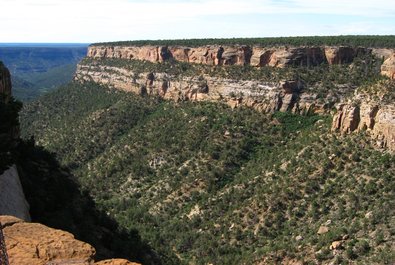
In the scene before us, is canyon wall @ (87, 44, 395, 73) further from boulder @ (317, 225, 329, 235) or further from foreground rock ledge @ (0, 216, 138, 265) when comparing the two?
foreground rock ledge @ (0, 216, 138, 265)

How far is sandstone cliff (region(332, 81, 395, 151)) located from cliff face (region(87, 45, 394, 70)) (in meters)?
17.1

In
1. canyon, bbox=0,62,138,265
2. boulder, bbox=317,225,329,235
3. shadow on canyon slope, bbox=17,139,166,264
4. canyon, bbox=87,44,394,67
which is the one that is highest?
canyon, bbox=87,44,394,67

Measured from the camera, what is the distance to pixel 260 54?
A: 3123 inches

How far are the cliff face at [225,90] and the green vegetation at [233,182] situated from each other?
1.89 meters

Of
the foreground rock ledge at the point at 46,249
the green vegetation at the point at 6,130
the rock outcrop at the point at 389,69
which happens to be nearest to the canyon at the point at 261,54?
the rock outcrop at the point at 389,69

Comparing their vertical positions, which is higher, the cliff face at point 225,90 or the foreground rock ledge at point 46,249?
the foreground rock ledge at point 46,249

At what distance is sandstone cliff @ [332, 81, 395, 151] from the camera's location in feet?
165

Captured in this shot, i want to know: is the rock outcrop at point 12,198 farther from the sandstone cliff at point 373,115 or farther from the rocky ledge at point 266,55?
the rocky ledge at point 266,55

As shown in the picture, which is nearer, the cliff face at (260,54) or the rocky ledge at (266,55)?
the rocky ledge at (266,55)

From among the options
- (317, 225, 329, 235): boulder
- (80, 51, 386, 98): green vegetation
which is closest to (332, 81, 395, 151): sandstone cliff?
(80, 51, 386, 98): green vegetation

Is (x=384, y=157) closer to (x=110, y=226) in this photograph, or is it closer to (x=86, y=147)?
(x=110, y=226)

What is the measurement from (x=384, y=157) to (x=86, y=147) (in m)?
50.4

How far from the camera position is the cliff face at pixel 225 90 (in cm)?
7050

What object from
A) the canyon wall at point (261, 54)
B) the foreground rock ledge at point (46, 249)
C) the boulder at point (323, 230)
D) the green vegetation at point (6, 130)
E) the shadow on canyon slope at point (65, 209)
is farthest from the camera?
the canyon wall at point (261, 54)
